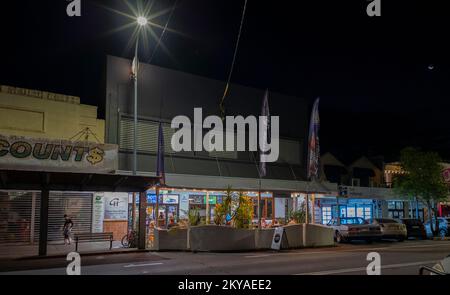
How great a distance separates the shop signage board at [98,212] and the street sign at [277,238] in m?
9.86

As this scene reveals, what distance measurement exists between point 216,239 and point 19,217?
10.8 metres

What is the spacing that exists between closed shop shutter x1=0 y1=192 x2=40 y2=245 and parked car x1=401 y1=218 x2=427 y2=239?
22.7 m

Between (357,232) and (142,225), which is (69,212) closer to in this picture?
(142,225)

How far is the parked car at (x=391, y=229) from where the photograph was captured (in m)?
27.2

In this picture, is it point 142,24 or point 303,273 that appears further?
point 142,24

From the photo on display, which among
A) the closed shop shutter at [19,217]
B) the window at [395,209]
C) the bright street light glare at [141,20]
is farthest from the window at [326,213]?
the bright street light glare at [141,20]

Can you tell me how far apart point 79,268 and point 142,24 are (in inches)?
404

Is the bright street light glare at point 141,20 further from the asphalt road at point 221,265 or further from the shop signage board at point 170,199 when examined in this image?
the shop signage board at point 170,199

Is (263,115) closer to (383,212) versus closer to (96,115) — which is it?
(96,115)

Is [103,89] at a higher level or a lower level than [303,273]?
higher

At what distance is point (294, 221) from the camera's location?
23766 mm

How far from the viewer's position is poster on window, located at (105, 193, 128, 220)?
84.0ft

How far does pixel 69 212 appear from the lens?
24.7 m

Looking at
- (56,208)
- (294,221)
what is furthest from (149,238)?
(294,221)
